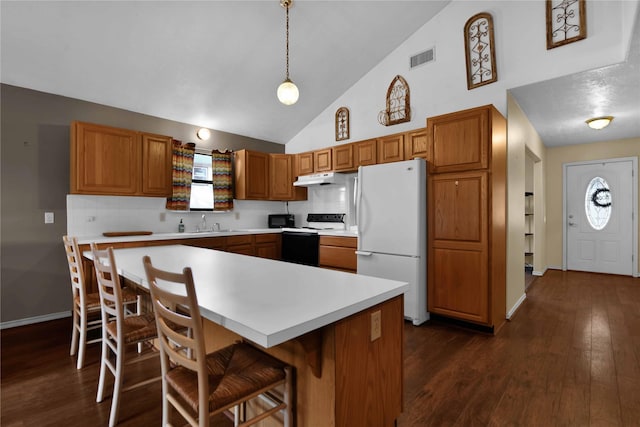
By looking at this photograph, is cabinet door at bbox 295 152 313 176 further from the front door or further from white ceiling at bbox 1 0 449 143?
the front door

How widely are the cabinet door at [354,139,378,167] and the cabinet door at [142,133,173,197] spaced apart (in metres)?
2.56

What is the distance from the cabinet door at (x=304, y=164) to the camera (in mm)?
5031

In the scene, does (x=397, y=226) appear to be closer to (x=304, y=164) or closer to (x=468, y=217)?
(x=468, y=217)

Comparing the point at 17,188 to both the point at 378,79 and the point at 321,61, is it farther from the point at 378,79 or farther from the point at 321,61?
the point at 378,79

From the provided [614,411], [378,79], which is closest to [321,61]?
[378,79]

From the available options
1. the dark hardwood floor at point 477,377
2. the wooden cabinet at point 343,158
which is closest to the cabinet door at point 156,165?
the dark hardwood floor at point 477,377

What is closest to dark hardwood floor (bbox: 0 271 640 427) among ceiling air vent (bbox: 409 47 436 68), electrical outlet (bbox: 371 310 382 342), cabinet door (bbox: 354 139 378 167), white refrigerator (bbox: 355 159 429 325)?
white refrigerator (bbox: 355 159 429 325)

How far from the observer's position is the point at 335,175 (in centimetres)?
466

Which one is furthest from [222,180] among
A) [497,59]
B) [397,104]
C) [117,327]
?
[497,59]

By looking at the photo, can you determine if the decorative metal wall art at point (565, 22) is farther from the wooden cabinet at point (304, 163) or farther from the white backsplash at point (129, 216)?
the white backsplash at point (129, 216)

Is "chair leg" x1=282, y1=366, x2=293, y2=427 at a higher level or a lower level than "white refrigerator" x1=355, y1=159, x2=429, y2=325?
lower

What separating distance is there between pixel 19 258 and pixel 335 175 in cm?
387

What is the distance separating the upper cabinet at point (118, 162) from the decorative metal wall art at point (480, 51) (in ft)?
12.6

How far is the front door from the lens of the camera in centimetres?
524
